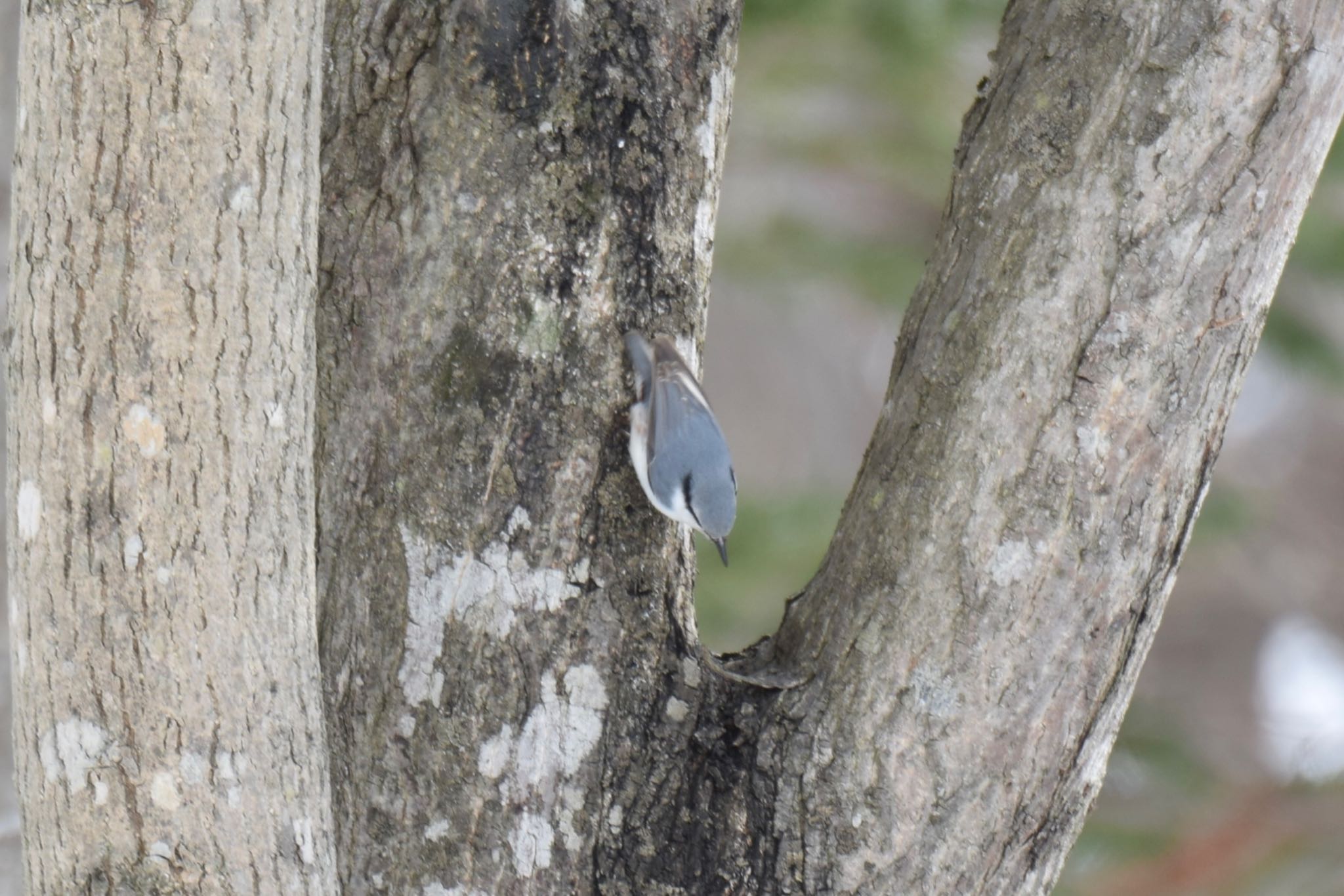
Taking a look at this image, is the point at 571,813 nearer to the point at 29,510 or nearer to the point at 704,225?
the point at 29,510

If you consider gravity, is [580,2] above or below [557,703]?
above

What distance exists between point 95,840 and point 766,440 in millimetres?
9415

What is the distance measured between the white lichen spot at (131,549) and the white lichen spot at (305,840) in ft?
1.46

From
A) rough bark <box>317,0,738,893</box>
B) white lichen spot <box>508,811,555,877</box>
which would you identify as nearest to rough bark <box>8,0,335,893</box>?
rough bark <box>317,0,738,893</box>

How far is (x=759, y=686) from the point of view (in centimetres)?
186

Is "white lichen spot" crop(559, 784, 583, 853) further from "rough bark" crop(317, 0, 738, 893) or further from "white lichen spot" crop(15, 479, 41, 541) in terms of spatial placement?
"white lichen spot" crop(15, 479, 41, 541)

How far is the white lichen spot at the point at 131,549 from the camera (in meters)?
1.43

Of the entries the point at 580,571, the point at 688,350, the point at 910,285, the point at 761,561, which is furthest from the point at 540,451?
the point at 910,285

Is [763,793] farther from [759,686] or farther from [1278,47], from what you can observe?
[1278,47]

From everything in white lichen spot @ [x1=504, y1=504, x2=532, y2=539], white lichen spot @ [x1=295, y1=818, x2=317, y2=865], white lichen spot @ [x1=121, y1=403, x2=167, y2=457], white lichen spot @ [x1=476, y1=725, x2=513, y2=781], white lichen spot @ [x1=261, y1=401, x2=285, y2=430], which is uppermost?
white lichen spot @ [x1=261, y1=401, x2=285, y2=430]

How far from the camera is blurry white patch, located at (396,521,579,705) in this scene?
1825 mm

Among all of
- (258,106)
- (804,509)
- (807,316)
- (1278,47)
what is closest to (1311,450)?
(807,316)

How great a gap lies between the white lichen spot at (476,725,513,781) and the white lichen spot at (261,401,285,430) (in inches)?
24.5

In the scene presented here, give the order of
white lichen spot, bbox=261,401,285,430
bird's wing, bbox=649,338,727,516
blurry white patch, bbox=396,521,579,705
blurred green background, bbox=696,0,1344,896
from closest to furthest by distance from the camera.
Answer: white lichen spot, bbox=261,401,285,430
blurry white patch, bbox=396,521,579,705
bird's wing, bbox=649,338,727,516
blurred green background, bbox=696,0,1344,896
